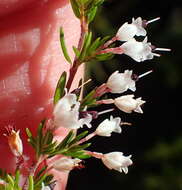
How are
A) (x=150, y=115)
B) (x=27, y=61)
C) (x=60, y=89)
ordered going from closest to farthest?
1. (x=60, y=89)
2. (x=27, y=61)
3. (x=150, y=115)

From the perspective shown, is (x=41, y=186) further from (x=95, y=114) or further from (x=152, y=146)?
(x=152, y=146)

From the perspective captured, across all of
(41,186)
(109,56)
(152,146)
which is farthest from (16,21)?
(152,146)

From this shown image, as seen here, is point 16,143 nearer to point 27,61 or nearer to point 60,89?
point 60,89

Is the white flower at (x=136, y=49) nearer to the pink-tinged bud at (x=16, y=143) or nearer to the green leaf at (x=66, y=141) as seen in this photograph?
the green leaf at (x=66, y=141)

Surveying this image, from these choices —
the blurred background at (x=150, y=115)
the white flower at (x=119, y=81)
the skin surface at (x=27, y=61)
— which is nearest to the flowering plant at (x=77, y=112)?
the white flower at (x=119, y=81)

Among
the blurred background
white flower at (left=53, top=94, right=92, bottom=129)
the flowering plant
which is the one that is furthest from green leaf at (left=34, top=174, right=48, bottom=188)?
the blurred background

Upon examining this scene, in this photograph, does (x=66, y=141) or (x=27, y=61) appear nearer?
(x=66, y=141)

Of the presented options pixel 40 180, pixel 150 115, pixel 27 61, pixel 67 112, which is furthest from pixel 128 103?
pixel 150 115
